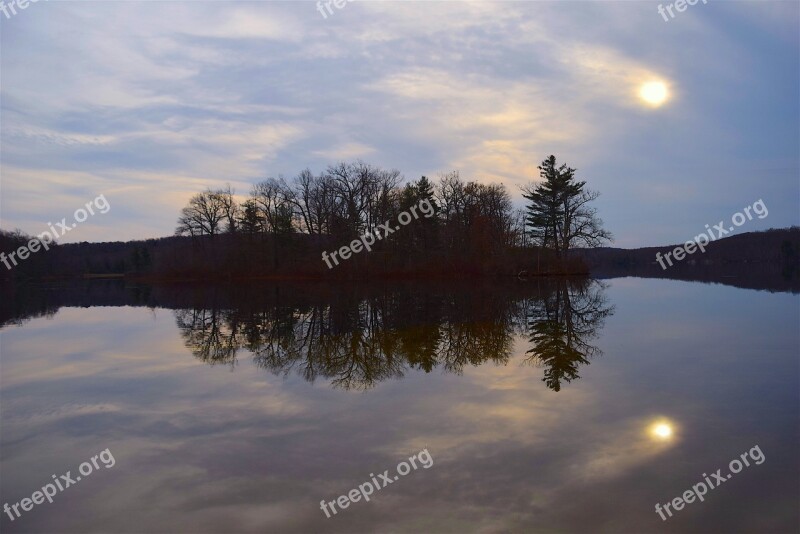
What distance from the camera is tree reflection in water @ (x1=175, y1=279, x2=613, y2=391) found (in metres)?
11.5

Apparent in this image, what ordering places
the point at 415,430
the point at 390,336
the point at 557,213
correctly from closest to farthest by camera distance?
the point at 415,430 → the point at 390,336 → the point at 557,213

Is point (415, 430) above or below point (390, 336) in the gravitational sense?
below

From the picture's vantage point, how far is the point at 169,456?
6.56 metres

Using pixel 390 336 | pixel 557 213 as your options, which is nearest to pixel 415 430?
pixel 390 336

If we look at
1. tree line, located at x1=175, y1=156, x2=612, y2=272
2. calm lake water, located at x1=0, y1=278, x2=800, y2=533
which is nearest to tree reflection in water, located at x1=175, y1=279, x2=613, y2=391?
calm lake water, located at x1=0, y1=278, x2=800, y2=533

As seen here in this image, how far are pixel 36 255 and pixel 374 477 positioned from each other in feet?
343

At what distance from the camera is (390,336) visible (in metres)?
15.6

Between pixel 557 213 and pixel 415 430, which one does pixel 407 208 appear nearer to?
pixel 557 213

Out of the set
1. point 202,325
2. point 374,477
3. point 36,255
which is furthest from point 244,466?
point 36,255

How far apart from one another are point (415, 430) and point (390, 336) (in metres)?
8.37

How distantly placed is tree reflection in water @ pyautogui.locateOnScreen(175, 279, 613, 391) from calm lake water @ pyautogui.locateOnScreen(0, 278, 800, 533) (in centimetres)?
12

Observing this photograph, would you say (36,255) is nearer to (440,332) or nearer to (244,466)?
(440,332)

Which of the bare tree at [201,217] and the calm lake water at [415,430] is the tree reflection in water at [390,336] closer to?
the calm lake water at [415,430]

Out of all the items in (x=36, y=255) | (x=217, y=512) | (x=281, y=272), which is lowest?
(x=217, y=512)
